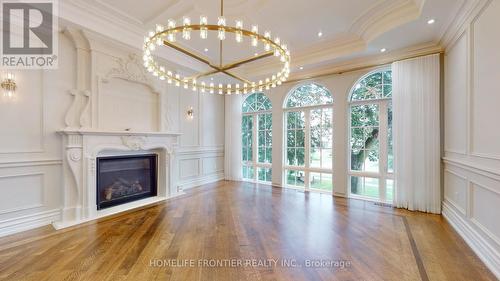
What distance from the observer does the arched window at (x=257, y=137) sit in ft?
22.6

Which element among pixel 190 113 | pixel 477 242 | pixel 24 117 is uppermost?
pixel 190 113

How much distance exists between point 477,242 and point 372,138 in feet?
8.81

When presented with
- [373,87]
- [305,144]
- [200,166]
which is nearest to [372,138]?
[373,87]

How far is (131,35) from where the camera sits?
4199 mm

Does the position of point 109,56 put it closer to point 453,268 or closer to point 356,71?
point 356,71

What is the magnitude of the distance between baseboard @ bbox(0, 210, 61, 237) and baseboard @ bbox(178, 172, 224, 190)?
8.19 feet

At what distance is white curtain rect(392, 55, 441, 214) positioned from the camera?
13.4 feet

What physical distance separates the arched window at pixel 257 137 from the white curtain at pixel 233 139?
0.76 ft

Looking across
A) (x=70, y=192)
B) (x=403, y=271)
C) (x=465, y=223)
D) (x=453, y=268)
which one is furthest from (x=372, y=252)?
(x=70, y=192)

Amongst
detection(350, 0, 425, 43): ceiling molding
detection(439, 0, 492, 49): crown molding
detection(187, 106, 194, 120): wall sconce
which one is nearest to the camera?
detection(439, 0, 492, 49): crown molding

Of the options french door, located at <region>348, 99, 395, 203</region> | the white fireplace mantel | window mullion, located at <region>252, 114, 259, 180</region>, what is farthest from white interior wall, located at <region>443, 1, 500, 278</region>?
the white fireplace mantel

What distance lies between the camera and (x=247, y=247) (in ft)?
9.25

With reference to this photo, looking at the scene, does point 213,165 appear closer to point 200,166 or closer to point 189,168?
point 200,166

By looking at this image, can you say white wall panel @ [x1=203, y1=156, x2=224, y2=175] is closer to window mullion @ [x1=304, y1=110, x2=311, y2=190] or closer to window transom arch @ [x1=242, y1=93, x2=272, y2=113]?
window transom arch @ [x1=242, y1=93, x2=272, y2=113]
